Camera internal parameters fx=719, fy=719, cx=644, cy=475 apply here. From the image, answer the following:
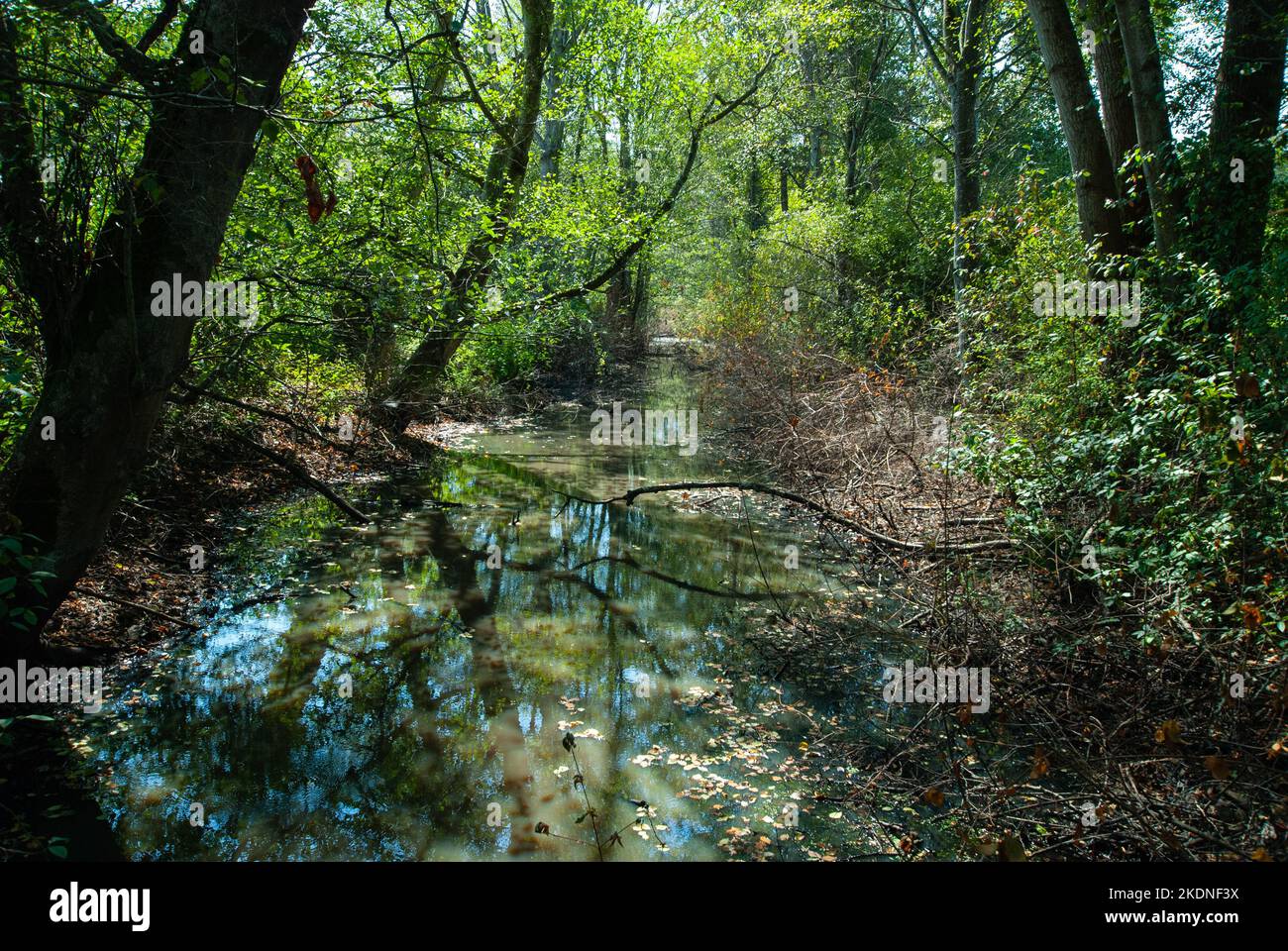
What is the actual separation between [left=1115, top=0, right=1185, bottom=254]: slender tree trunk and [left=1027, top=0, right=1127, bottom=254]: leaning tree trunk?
1.72 feet

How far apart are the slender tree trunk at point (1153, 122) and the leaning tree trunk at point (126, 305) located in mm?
6331

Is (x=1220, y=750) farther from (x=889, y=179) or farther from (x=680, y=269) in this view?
(x=680, y=269)

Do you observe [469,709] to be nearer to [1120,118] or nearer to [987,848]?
[987,848]

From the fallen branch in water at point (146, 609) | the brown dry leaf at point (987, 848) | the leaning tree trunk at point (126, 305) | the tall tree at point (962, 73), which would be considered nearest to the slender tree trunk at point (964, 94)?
the tall tree at point (962, 73)

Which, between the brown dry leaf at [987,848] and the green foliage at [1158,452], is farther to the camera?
the green foliage at [1158,452]

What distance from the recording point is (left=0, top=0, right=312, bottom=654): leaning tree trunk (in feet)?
13.5

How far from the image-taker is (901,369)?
12.0 m

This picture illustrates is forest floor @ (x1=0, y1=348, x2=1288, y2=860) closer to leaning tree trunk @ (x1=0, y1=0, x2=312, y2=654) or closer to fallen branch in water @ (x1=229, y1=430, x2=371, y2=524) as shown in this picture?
fallen branch in water @ (x1=229, y1=430, x2=371, y2=524)

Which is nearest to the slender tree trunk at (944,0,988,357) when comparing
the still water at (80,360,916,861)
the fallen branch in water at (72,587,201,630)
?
the still water at (80,360,916,861)

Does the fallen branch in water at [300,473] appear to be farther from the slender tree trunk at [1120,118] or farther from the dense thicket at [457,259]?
the slender tree trunk at [1120,118]

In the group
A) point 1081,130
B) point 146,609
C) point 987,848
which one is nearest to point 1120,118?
point 1081,130

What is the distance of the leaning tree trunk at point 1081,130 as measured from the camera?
6723 millimetres

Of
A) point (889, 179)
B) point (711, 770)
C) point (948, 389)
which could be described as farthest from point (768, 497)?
point (889, 179)

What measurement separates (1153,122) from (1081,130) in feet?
3.27
